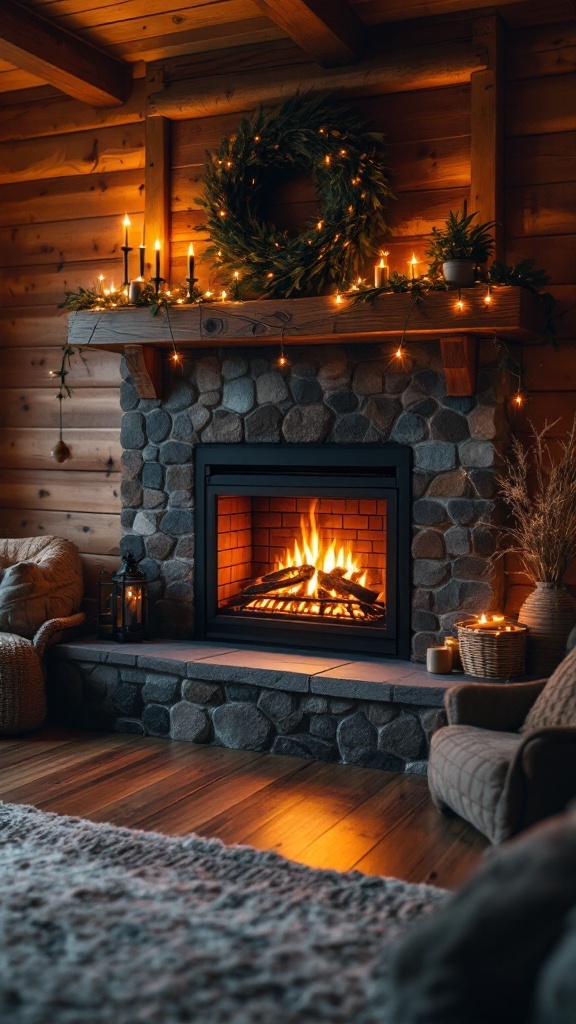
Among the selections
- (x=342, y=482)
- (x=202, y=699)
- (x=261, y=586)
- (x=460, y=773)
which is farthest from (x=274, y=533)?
(x=460, y=773)

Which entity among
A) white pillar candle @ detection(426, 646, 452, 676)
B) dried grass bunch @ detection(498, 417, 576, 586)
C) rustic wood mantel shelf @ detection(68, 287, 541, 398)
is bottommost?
white pillar candle @ detection(426, 646, 452, 676)

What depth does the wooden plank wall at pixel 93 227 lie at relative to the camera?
4.02 meters

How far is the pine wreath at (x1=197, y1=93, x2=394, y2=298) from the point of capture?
4.06m

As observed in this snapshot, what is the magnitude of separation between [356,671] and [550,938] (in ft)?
7.79

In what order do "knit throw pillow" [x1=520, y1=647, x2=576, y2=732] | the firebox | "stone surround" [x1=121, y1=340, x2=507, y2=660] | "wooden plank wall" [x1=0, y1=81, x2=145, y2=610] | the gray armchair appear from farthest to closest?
"wooden plank wall" [x1=0, y1=81, x2=145, y2=610] → the firebox → "stone surround" [x1=121, y1=340, x2=507, y2=660] → "knit throw pillow" [x1=520, y1=647, x2=576, y2=732] → the gray armchair

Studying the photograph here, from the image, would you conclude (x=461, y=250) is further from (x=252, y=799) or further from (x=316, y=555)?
(x=252, y=799)

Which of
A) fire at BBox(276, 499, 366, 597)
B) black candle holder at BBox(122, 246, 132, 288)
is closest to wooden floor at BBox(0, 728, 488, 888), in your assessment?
fire at BBox(276, 499, 366, 597)

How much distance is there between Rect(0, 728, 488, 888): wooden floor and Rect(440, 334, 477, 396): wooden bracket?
1.48m

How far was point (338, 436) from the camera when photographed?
4.23 metres

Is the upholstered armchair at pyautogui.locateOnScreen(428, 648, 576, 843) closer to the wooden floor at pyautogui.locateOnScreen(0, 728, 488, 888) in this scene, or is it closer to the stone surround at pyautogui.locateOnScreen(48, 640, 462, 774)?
the wooden floor at pyautogui.locateOnScreen(0, 728, 488, 888)

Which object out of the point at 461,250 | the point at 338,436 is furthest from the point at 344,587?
the point at 461,250

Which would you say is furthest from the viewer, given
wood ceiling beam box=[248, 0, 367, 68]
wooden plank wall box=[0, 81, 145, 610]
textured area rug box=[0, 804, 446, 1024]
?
wooden plank wall box=[0, 81, 145, 610]

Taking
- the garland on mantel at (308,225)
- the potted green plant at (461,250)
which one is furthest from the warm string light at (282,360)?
the potted green plant at (461,250)

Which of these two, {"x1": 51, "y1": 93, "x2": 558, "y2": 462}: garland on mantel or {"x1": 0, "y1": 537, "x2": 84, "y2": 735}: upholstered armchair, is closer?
{"x1": 51, "y1": 93, "x2": 558, "y2": 462}: garland on mantel
